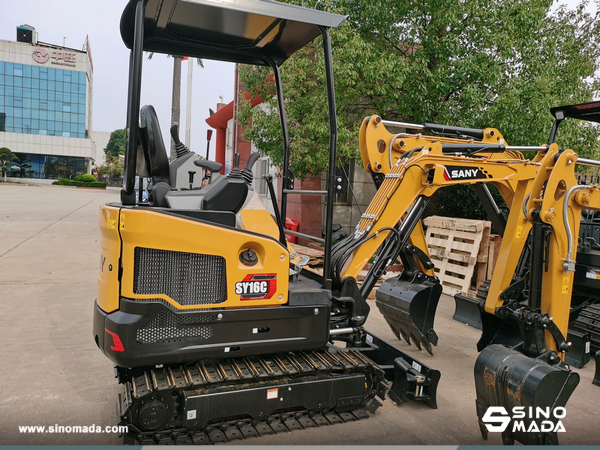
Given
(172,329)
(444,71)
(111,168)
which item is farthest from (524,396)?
(111,168)

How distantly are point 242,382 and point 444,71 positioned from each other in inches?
333

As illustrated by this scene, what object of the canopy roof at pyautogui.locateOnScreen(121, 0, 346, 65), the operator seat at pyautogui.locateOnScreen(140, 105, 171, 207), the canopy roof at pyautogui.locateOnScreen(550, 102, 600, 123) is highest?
the canopy roof at pyautogui.locateOnScreen(121, 0, 346, 65)

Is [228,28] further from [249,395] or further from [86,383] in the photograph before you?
[86,383]

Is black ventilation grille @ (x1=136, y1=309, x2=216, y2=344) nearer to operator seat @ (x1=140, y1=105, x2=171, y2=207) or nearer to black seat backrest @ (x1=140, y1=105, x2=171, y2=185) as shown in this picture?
operator seat @ (x1=140, y1=105, x2=171, y2=207)

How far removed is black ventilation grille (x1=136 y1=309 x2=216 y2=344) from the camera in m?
3.25

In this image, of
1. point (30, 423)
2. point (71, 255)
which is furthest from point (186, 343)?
point (71, 255)

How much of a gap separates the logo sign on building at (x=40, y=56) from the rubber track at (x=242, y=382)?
77263 millimetres

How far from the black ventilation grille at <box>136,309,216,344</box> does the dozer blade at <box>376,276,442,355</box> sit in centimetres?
269

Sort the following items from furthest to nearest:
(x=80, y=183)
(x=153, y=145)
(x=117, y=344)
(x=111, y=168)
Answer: (x=111, y=168), (x=80, y=183), (x=153, y=145), (x=117, y=344)

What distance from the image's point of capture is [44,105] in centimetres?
6988

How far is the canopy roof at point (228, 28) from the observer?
3437mm

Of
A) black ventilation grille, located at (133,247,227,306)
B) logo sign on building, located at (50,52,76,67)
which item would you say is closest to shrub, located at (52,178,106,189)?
logo sign on building, located at (50,52,76,67)

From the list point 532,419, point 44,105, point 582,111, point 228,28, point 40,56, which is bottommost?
point 532,419

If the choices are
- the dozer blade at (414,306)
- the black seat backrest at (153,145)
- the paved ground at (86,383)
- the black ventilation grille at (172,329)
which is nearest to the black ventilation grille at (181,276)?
the black ventilation grille at (172,329)
